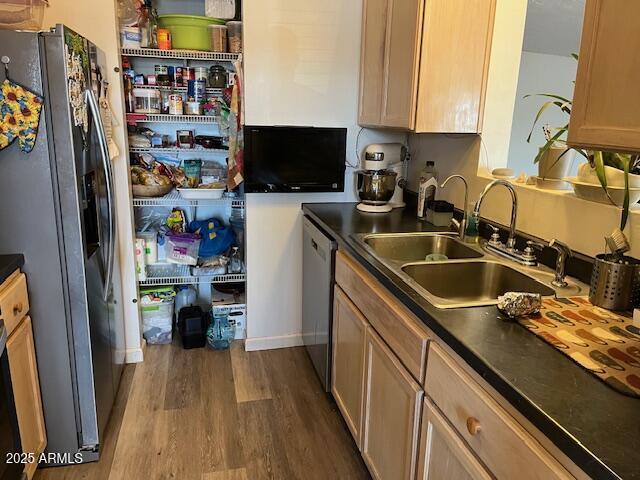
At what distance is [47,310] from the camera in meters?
1.84

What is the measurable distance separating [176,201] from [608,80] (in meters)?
2.30

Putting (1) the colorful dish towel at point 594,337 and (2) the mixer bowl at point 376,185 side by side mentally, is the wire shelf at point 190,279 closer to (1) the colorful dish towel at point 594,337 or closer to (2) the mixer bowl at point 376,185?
(2) the mixer bowl at point 376,185

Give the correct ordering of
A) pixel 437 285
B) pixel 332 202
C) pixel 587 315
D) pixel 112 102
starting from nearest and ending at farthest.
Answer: pixel 587 315 → pixel 437 285 → pixel 112 102 → pixel 332 202

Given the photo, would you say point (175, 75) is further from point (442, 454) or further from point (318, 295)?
point (442, 454)

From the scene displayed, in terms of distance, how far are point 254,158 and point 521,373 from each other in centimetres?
191

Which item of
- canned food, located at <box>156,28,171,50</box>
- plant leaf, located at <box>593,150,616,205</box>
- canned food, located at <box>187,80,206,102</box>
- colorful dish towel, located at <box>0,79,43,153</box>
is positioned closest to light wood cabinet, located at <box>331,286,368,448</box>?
plant leaf, located at <box>593,150,616,205</box>

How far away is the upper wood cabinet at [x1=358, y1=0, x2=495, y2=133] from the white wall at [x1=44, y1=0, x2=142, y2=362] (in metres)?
1.38

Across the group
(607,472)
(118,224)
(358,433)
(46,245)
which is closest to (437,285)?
(358,433)

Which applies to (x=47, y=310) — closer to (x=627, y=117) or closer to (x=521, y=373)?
(x=521, y=373)

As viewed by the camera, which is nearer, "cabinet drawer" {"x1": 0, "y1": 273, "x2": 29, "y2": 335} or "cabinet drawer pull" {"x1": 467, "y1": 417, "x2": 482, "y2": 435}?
"cabinet drawer pull" {"x1": 467, "y1": 417, "x2": 482, "y2": 435}

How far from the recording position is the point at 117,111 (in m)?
2.43

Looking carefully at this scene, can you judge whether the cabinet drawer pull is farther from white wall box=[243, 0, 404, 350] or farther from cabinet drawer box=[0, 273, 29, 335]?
white wall box=[243, 0, 404, 350]

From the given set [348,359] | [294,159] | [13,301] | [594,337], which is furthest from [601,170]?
[13,301]

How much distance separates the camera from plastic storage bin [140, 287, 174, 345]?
2900mm
